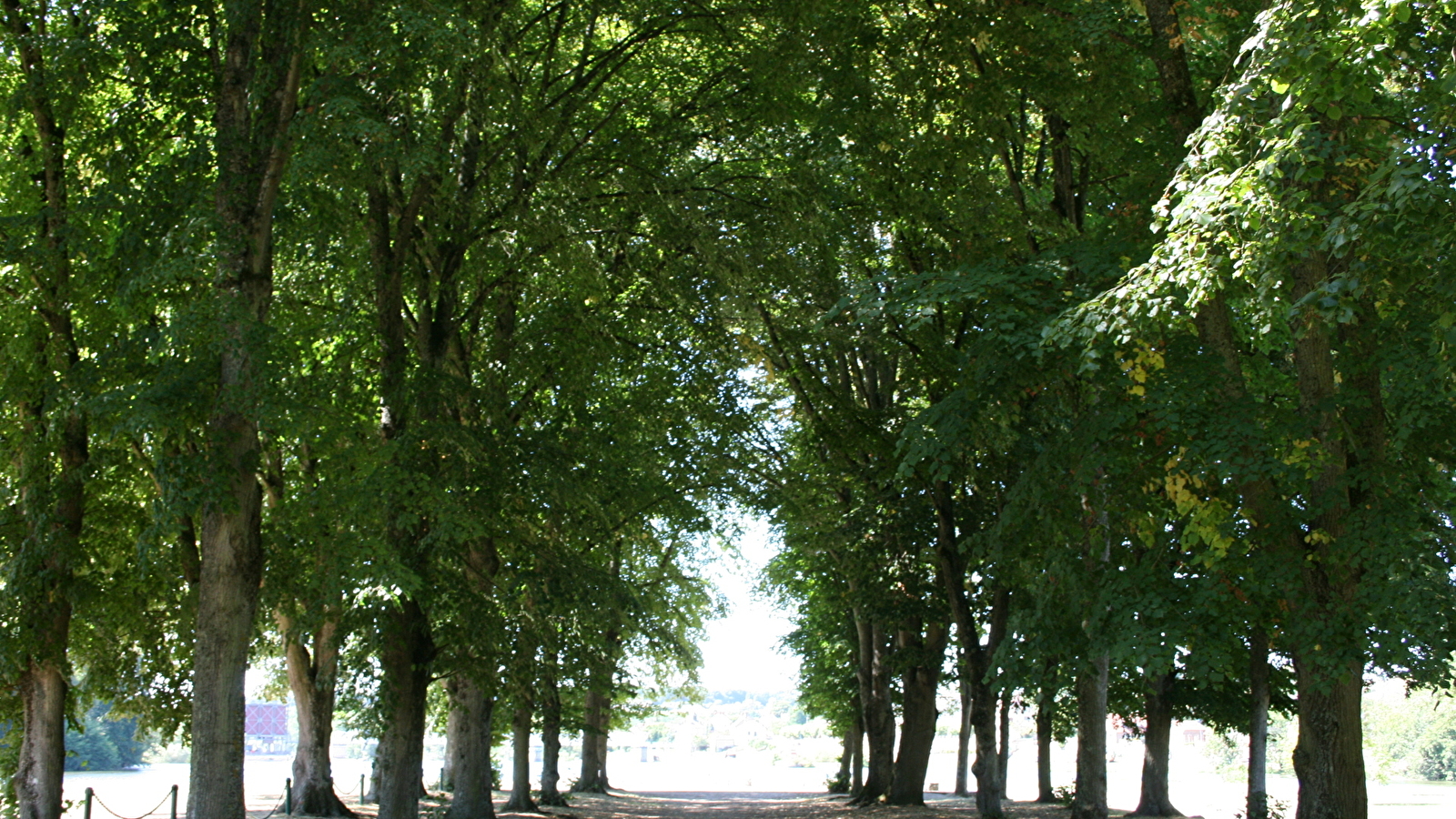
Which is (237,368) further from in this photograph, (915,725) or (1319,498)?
(915,725)

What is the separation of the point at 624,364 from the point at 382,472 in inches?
244

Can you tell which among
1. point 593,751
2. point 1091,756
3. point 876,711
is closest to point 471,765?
point 876,711

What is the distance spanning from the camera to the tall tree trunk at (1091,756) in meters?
15.4

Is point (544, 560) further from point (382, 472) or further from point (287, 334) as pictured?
point (287, 334)

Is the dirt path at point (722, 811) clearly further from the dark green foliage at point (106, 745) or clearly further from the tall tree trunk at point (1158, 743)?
the dark green foliage at point (106, 745)

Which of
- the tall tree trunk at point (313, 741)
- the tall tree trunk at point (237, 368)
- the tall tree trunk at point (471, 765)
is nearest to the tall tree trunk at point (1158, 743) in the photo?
the tall tree trunk at point (471, 765)

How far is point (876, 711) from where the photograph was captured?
76.8 feet

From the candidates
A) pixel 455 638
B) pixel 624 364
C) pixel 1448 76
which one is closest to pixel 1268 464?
pixel 1448 76

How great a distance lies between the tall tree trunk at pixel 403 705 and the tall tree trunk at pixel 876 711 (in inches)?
432

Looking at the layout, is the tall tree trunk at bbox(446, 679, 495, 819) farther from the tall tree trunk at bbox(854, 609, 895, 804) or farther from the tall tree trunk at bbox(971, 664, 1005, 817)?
the tall tree trunk at bbox(854, 609, 895, 804)

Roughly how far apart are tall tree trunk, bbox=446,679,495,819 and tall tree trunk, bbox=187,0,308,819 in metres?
7.91

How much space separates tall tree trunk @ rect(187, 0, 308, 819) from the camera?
33.4ft

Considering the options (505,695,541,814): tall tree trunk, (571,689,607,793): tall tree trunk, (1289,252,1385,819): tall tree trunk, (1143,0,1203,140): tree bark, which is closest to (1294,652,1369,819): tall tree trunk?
(1289,252,1385,819): tall tree trunk

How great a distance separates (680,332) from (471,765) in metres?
7.35
